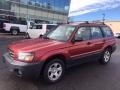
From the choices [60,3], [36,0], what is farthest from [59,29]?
[60,3]

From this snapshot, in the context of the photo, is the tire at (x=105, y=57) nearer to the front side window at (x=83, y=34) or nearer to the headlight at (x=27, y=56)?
the front side window at (x=83, y=34)

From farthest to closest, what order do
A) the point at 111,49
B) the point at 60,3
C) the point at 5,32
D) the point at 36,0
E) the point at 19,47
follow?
the point at 60,3 → the point at 36,0 → the point at 5,32 → the point at 111,49 → the point at 19,47

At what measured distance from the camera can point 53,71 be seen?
205 inches

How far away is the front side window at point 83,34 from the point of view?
5.89 m

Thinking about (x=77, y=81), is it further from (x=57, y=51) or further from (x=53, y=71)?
(x=57, y=51)

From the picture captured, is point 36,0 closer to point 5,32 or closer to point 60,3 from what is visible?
point 60,3

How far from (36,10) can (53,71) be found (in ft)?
94.5

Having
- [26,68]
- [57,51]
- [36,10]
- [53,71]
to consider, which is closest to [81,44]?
[57,51]

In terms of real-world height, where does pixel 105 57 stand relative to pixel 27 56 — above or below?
below

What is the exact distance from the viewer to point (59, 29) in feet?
21.1

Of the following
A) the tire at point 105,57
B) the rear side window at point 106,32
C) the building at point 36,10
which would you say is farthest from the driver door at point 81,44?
the building at point 36,10

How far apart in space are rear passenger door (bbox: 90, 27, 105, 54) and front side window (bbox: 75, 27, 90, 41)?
27cm

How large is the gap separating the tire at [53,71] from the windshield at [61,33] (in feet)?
2.87

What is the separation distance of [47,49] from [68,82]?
3.93 feet
